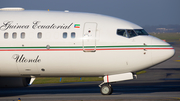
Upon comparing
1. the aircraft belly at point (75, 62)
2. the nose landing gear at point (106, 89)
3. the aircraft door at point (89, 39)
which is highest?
the aircraft door at point (89, 39)

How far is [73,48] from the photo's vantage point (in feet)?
58.4

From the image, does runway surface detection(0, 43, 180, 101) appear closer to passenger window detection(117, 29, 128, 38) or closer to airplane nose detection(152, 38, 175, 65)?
airplane nose detection(152, 38, 175, 65)

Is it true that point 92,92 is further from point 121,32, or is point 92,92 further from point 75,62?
point 121,32

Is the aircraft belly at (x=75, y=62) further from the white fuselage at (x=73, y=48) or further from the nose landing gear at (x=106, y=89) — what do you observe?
the nose landing gear at (x=106, y=89)

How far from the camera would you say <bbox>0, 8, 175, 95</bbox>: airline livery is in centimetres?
1772

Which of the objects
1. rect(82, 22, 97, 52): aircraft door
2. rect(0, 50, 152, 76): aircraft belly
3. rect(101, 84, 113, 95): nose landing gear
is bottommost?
rect(101, 84, 113, 95): nose landing gear

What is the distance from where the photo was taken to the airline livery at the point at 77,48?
17719 mm

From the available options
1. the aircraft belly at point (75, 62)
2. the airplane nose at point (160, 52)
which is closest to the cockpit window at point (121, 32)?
the aircraft belly at point (75, 62)

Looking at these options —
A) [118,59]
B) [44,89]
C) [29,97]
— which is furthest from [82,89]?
[118,59]

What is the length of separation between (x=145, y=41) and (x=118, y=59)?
196 centimetres

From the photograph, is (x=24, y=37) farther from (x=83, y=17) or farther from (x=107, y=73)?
(x=107, y=73)

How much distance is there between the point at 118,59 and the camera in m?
17.8

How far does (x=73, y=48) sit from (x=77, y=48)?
24 cm

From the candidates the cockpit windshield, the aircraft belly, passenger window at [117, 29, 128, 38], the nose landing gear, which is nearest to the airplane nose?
the aircraft belly
